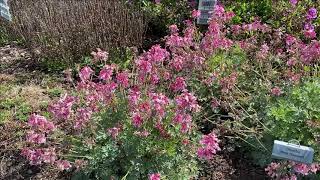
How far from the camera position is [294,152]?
2779 millimetres

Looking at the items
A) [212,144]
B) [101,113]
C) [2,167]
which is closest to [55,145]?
[2,167]

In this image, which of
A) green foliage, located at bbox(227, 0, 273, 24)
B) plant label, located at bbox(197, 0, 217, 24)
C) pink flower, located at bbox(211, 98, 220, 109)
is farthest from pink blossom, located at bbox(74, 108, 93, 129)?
green foliage, located at bbox(227, 0, 273, 24)

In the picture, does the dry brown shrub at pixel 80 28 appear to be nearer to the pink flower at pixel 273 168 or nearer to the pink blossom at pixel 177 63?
the pink blossom at pixel 177 63

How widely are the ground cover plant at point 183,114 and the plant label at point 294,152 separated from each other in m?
0.09

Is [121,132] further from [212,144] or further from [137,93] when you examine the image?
[212,144]

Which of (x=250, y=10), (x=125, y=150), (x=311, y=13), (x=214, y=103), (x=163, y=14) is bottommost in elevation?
(x=125, y=150)

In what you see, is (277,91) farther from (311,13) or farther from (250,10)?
(250,10)

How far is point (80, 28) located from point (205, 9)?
1354 mm

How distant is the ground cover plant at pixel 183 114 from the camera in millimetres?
2990

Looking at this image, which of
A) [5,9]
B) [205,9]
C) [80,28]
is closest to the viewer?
[205,9]

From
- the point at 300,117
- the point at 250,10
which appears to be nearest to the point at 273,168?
the point at 300,117

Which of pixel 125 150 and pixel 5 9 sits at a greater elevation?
pixel 5 9

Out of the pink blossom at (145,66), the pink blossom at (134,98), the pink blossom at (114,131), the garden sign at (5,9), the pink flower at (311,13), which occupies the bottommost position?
the pink blossom at (114,131)

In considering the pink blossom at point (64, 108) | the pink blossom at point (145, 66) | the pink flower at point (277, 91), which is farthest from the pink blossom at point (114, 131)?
the pink flower at point (277, 91)
